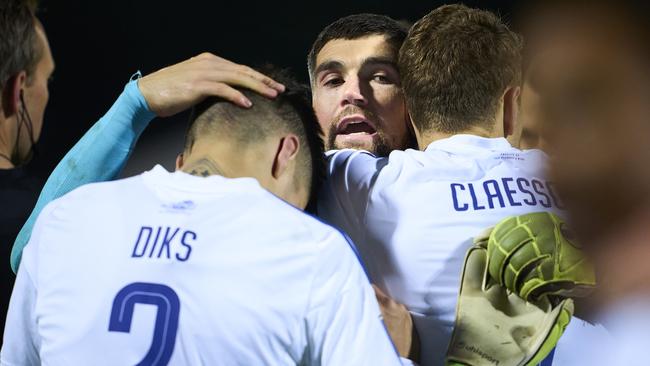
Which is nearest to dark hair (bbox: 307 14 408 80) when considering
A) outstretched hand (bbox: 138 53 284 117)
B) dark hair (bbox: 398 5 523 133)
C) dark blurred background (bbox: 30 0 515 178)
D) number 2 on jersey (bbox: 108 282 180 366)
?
dark hair (bbox: 398 5 523 133)

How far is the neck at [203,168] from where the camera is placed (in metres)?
1.51

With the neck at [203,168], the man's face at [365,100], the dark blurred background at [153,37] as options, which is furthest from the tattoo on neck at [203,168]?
the dark blurred background at [153,37]

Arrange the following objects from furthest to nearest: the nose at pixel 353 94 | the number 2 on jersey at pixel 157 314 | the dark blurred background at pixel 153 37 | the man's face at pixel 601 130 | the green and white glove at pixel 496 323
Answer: the dark blurred background at pixel 153 37 → the nose at pixel 353 94 → the green and white glove at pixel 496 323 → the number 2 on jersey at pixel 157 314 → the man's face at pixel 601 130

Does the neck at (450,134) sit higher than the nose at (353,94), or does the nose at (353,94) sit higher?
the neck at (450,134)

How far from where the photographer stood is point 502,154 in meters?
1.79

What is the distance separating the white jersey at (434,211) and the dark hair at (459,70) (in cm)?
7

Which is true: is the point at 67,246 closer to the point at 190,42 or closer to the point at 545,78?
the point at 545,78

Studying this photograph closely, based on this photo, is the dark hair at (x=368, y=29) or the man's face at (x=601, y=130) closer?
the man's face at (x=601, y=130)

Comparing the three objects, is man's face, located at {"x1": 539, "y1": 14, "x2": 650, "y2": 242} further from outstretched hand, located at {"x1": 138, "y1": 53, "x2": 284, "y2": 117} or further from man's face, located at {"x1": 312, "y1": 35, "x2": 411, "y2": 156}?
man's face, located at {"x1": 312, "y1": 35, "x2": 411, "y2": 156}

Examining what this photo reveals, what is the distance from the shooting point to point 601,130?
750 millimetres

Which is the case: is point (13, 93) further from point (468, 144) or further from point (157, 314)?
point (468, 144)

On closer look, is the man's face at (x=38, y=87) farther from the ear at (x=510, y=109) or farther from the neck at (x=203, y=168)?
the ear at (x=510, y=109)

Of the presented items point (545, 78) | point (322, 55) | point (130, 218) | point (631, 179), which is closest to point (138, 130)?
point (130, 218)

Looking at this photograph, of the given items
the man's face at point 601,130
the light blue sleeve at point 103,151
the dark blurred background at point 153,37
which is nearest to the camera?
the man's face at point 601,130
